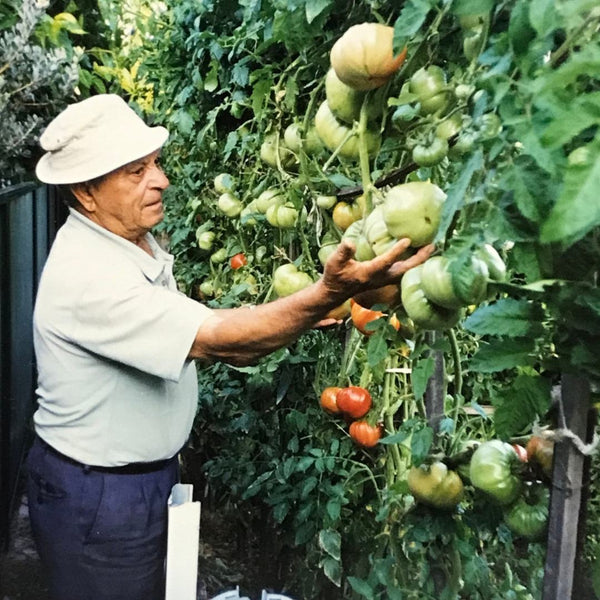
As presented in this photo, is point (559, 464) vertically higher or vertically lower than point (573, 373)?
lower

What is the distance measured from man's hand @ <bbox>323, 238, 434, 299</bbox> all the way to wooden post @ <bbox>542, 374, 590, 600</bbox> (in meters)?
0.26

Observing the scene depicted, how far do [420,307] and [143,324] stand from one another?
0.77 metres

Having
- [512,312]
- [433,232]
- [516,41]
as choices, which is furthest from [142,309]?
[516,41]

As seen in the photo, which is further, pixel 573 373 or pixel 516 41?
pixel 573 373

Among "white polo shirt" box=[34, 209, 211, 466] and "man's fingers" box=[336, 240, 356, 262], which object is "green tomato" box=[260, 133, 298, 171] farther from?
"man's fingers" box=[336, 240, 356, 262]

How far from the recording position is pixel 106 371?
1.76m

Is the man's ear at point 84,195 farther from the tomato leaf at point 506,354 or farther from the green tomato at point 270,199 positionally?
the tomato leaf at point 506,354

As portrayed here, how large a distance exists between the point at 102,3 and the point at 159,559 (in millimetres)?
4098

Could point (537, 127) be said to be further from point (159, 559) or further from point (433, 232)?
point (159, 559)

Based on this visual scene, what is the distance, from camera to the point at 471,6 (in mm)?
789

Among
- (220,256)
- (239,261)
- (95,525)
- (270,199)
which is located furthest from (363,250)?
(220,256)

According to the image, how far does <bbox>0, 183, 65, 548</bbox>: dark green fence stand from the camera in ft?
10.3

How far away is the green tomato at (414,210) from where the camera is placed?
987mm

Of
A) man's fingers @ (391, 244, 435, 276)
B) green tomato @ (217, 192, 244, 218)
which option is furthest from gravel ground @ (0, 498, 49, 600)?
man's fingers @ (391, 244, 435, 276)
